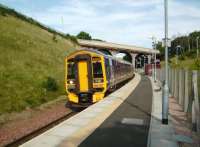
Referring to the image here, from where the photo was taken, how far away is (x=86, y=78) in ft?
58.4

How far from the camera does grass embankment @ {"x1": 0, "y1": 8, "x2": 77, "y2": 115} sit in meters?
20.5

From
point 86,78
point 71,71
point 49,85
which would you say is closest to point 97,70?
point 86,78

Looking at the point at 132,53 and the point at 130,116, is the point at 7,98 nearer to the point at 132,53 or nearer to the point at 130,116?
the point at 130,116

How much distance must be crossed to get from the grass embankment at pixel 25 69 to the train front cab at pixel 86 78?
3776 mm

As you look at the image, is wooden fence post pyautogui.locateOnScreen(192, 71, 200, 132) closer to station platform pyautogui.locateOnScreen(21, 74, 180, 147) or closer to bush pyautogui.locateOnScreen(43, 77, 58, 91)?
station platform pyautogui.locateOnScreen(21, 74, 180, 147)

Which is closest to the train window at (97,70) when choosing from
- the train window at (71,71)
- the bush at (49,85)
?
the train window at (71,71)

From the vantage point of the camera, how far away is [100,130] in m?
10.2

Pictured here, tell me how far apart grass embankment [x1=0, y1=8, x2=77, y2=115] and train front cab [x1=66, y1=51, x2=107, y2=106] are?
3.78 meters

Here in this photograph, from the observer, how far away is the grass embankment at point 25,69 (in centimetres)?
2048

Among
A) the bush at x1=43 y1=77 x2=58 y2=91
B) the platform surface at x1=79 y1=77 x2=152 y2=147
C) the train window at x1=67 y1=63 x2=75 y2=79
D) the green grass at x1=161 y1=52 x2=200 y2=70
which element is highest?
the green grass at x1=161 y1=52 x2=200 y2=70

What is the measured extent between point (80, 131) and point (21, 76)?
16669 millimetres

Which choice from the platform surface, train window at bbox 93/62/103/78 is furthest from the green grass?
the platform surface

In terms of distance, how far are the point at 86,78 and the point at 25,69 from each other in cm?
1252

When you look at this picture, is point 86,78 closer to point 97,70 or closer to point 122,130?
point 97,70
